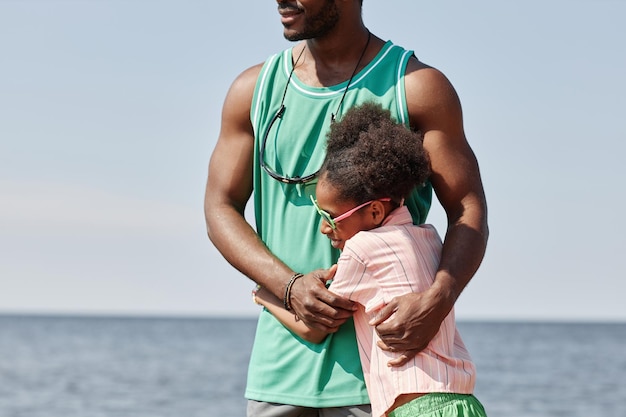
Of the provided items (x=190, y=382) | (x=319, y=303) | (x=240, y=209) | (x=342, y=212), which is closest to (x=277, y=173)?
(x=240, y=209)

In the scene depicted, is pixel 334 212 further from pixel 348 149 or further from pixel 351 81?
pixel 351 81

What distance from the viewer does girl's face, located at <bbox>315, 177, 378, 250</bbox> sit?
3.67 meters

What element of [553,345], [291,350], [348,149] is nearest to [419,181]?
[348,149]

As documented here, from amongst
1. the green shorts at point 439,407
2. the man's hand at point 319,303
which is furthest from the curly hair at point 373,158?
the green shorts at point 439,407

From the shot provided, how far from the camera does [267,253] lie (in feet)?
12.9

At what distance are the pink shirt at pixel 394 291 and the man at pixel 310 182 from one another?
0.07 m

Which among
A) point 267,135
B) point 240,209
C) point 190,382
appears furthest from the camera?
point 190,382

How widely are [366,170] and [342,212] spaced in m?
0.17

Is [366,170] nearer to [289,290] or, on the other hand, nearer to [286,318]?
[289,290]

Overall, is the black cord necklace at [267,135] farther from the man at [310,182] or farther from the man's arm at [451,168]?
the man's arm at [451,168]

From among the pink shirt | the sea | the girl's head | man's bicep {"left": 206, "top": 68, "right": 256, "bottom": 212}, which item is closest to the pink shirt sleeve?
the pink shirt

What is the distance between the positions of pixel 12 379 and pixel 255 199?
965 inches

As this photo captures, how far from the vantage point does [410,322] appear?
356cm

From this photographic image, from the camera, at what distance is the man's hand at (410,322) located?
11.7ft
